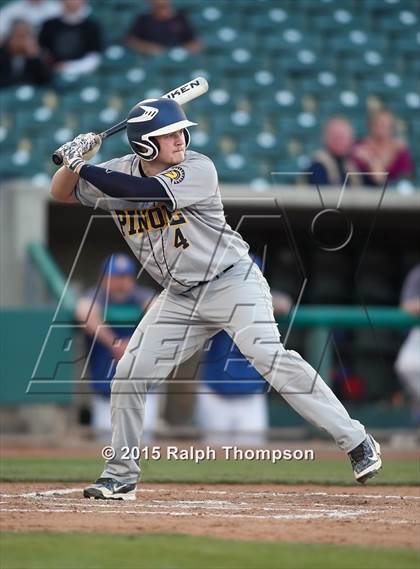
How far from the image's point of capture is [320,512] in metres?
5.17

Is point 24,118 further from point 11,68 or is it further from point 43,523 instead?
point 43,523

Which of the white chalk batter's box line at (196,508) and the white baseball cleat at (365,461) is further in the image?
the white baseball cleat at (365,461)

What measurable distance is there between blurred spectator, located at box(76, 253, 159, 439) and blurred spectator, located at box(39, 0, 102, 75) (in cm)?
331

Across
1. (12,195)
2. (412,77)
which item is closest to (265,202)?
(12,195)

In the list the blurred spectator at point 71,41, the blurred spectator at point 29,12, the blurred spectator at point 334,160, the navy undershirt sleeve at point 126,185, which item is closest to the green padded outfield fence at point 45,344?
the blurred spectator at point 334,160

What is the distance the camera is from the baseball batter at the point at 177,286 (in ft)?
18.0

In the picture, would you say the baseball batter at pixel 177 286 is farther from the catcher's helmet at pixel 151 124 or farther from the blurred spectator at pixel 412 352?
the blurred spectator at pixel 412 352

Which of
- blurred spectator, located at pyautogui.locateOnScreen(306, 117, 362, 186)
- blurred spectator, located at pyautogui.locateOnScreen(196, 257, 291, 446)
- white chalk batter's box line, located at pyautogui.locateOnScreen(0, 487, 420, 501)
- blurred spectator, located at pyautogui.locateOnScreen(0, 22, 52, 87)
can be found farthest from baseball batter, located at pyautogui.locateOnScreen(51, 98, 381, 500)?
blurred spectator, located at pyautogui.locateOnScreen(0, 22, 52, 87)

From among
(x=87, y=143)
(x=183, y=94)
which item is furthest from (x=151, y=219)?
(x=183, y=94)

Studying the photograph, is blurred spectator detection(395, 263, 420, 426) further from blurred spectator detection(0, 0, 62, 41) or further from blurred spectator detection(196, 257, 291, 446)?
blurred spectator detection(0, 0, 62, 41)

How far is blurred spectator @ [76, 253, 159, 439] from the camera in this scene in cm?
970

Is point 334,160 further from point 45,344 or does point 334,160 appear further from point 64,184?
point 64,184

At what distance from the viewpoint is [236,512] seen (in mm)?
5156

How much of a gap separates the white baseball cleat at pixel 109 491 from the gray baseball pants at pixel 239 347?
0.03m
